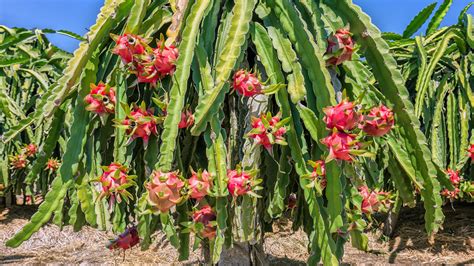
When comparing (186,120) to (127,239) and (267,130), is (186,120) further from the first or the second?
(127,239)

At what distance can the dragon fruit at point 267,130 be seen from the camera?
1.27m

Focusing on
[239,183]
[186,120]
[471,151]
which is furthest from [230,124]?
[471,151]

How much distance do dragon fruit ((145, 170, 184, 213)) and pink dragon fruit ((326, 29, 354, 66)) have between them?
1.91 feet

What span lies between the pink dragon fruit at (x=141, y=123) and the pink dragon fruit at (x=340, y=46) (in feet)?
1.73

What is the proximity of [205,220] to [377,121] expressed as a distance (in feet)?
1.67

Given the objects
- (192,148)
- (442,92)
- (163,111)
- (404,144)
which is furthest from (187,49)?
(442,92)

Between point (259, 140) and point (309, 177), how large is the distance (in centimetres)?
16

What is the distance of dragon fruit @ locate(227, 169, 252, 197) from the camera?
124 centimetres

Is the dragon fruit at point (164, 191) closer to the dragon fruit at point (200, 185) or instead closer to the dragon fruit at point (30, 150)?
the dragon fruit at point (200, 185)

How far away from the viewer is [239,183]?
1246mm

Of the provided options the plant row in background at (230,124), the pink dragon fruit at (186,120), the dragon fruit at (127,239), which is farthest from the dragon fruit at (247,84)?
the dragon fruit at (127,239)

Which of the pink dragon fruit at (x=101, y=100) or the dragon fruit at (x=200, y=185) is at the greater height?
the pink dragon fruit at (x=101, y=100)

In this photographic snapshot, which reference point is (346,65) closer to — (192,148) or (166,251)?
(192,148)

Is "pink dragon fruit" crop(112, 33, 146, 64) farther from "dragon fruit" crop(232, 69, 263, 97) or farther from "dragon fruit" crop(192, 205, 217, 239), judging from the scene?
"dragon fruit" crop(192, 205, 217, 239)
